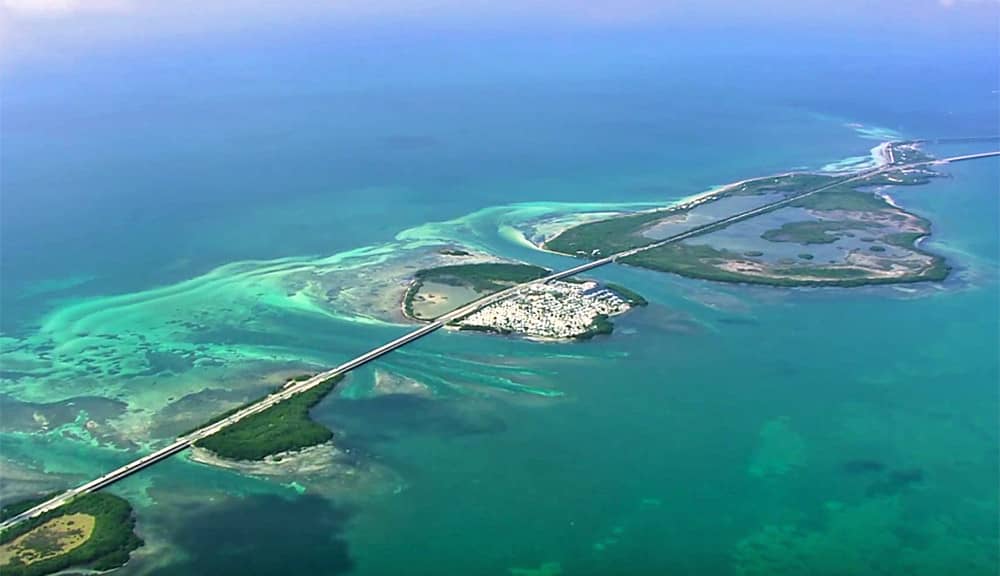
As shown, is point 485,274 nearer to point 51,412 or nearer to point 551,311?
point 551,311

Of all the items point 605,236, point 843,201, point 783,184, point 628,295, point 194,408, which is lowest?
point 194,408

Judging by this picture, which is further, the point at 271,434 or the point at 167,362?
the point at 167,362

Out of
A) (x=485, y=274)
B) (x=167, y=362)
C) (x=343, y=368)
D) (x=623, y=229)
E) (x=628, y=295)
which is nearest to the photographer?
(x=343, y=368)

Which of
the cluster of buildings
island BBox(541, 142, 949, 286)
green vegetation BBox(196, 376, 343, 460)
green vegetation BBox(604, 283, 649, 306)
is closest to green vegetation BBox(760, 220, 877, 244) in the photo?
island BBox(541, 142, 949, 286)

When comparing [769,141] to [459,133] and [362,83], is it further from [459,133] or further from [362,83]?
[362,83]

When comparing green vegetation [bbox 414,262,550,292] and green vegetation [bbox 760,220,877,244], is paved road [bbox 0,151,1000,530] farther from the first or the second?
green vegetation [bbox 760,220,877,244]

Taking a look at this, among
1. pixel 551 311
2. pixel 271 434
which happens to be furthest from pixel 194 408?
pixel 551 311
